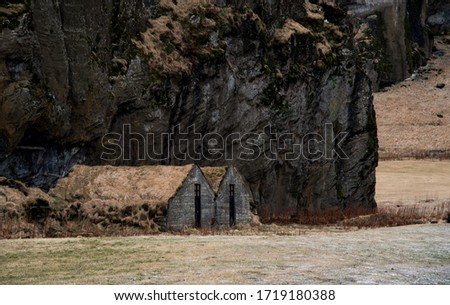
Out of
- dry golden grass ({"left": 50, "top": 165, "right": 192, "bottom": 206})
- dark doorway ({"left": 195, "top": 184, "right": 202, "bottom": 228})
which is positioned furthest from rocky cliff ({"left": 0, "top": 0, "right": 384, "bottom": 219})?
dark doorway ({"left": 195, "top": 184, "right": 202, "bottom": 228})

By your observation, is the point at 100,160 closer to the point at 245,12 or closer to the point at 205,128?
the point at 205,128

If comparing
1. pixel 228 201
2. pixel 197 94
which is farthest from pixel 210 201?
pixel 197 94

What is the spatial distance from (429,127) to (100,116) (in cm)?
8340

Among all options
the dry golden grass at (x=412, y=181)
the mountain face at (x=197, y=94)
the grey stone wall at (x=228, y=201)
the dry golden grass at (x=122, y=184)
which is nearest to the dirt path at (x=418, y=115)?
the dry golden grass at (x=412, y=181)

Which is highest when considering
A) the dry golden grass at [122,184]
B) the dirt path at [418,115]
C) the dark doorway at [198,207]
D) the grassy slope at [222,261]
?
the dirt path at [418,115]

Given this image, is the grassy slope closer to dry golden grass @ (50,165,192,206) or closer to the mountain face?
dry golden grass @ (50,165,192,206)

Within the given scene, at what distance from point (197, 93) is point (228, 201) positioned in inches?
519

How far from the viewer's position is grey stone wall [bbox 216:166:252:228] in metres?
38.5

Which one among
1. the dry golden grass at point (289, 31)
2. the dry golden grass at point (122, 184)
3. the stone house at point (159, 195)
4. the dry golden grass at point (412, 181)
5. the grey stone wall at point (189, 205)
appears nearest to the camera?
the stone house at point (159, 195)
